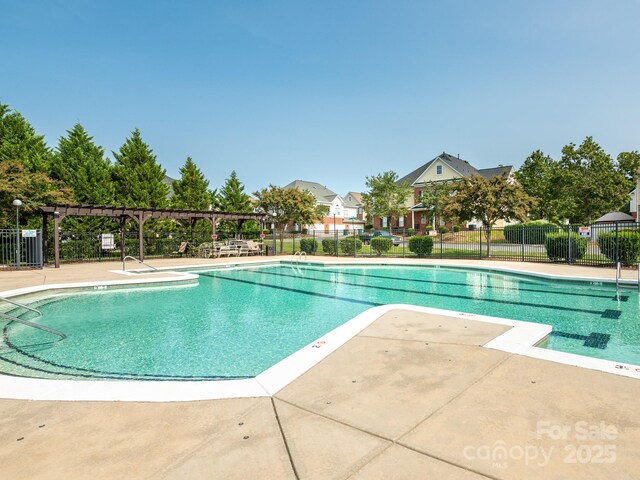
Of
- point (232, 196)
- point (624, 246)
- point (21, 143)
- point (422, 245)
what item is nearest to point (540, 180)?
point (422, 245)

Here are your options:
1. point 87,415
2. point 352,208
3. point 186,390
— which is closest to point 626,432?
point 186,390

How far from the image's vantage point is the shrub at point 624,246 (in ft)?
47.0

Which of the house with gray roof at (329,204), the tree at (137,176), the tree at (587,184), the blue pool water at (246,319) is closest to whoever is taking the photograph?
the blue pool water at (246,319)

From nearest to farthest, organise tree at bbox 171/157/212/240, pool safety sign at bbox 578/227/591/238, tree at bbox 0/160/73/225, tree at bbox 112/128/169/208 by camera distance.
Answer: pool safety sign at bbox 578/227/591/238, tree at bbox 0/160/73/225, tree at bbox 112/128/169/208, tree at bbox 171/157/212/240

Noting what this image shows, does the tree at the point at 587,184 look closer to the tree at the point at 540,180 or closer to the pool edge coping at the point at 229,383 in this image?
the tree at the point at 540,180

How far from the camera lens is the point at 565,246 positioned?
54.9 feet

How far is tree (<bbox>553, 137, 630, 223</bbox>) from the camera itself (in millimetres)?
29953

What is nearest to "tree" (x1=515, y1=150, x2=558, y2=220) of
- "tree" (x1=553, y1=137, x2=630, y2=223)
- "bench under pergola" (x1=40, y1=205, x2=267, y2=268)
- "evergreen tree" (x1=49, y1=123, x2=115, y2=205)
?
"tree" (x1=553, y1=137, x2=630, y2=223)

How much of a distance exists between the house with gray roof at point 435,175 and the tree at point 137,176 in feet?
92.0

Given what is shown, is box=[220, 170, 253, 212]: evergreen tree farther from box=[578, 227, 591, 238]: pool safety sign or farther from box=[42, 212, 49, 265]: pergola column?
box=[578, 227, 591, 238]: pool safety sign

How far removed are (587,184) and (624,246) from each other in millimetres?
19108

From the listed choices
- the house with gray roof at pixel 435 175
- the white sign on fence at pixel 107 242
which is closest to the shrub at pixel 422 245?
the white sign on fence at pixel 107 242

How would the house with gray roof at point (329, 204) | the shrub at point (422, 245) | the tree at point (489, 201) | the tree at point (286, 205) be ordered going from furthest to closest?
the house with gray roof at point (329, 204) < the tree at point (286, 205) < the shrub at point (422, 245) < the tree at point (489, 201)

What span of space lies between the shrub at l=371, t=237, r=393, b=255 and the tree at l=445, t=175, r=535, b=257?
433 centimetres
